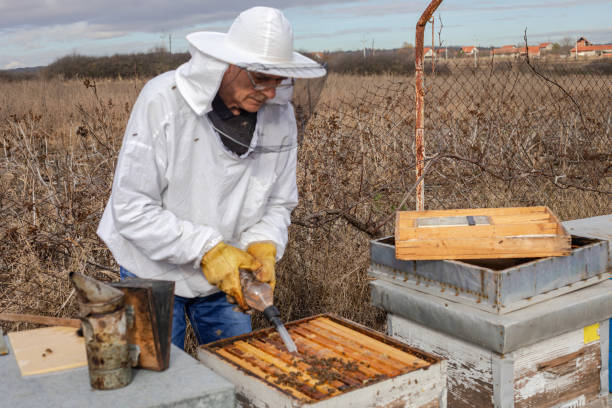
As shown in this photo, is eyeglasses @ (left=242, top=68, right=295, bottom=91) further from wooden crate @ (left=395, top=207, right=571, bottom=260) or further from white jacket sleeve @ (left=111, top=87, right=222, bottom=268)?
wooden crate @ (left=395, top=207, right=571, bottom=260)

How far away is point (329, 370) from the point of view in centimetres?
167

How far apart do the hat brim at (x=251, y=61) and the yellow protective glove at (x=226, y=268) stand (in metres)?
0.64

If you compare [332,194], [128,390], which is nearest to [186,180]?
[128,390]

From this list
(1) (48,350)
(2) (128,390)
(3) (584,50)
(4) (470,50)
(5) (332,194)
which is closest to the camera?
(2) (128,390)

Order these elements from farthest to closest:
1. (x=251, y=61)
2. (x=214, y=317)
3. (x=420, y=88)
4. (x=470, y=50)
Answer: (x=470, y=50) < (x=420, y=88) < (x=214, y=317) < (x=251, y=61)

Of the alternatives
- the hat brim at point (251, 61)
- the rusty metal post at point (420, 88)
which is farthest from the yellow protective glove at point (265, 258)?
the rusty metal post at point (420, 88)

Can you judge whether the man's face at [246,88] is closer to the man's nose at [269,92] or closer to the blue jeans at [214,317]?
the man's nose at [269,92]

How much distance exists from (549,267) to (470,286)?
316mm

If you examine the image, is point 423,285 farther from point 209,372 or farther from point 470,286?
point 209,372

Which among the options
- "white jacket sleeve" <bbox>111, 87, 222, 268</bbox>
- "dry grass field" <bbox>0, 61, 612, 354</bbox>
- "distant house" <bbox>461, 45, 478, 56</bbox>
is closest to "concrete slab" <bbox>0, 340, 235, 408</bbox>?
"white jacket sleeve" <bbox>111, 87, 222, 268</bbox>

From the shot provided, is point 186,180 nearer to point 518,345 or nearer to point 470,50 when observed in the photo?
point 518,345

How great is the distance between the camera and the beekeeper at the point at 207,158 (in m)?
2.01

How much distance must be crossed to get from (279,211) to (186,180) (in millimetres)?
511

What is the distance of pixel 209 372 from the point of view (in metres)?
1.54
